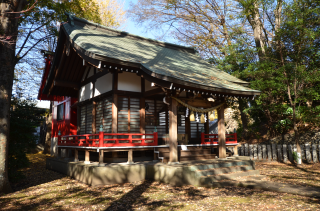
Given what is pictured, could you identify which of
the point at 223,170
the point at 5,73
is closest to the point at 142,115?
the point at 223,170

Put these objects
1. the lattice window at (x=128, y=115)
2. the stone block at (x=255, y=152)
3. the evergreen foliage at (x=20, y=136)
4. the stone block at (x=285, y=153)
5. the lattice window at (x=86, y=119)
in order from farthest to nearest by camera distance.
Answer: the stone block at (x=255, y=152), the lattice window at (x=86, y=119), the stone block at (x=285, y=153), the lattice window at (x=128, y=115), the evergreen foliage at (x=20, y=136)

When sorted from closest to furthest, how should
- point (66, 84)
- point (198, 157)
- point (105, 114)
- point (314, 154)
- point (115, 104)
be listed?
1. point (115, 104)
2. point (198, 157)
3. point (105, 114)
4. point (314, 154)
5. point (66, 84)

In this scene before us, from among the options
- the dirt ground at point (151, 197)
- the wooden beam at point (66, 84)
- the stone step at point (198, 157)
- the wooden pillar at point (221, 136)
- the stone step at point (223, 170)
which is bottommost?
the dirt ground at point (151, 197)

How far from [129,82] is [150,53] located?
3065 millimetres

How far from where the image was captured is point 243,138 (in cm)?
1812

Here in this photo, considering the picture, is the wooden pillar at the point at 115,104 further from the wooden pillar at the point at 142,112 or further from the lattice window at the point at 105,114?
the wooden pillar at the point at 142,112

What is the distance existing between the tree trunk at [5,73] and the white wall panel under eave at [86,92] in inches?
179

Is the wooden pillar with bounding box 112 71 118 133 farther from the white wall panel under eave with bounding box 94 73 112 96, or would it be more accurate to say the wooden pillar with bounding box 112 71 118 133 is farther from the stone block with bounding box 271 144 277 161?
the stone block with bounding box 271 144 277 161

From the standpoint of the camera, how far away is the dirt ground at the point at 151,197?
6.16 m

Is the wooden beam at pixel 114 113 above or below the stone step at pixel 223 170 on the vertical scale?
above

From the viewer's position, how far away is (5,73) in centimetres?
865

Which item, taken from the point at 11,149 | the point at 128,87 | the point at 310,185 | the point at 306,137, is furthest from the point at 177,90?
the point at 306,137

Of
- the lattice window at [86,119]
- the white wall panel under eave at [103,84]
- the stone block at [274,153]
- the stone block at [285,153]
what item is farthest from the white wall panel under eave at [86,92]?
the stone block at [285,153]

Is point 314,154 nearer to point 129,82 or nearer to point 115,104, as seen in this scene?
point 129,82
